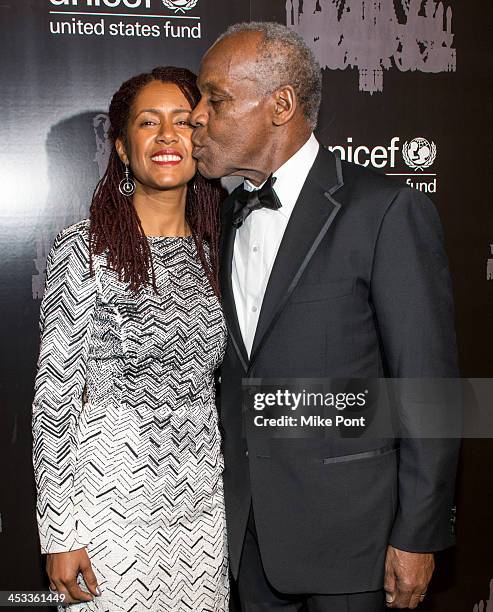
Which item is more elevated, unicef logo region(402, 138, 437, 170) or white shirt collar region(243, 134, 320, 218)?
unicef logo region(402, 138, 437, 170)

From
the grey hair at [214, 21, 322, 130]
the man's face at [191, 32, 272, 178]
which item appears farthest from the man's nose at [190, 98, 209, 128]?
the grey hair at [214, 21, 322, 130]

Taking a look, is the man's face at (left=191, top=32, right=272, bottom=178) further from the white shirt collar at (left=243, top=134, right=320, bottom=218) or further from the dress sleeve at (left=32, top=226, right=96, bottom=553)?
the dress sleeve at (left=32, top=226, right=96, bottom=553)

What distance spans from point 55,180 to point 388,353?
142 centimetres

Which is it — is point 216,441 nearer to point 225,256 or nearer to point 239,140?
point 225,256

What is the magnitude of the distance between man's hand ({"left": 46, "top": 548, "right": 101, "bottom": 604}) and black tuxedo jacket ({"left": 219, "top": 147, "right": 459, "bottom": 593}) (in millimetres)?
423

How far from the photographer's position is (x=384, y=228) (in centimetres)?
177

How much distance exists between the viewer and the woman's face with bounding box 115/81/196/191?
201 centimetres

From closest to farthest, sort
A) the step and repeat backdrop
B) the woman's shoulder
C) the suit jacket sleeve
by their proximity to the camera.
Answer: the suit jacket sleeve < the woman's shoulder < the step and repeat backdrop

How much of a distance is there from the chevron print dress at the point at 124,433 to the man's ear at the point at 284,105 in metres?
0.50

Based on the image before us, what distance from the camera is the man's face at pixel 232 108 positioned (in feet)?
6.34

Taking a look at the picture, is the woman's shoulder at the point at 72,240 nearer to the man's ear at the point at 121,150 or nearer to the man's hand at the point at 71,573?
the man's ear at the point at 121,150

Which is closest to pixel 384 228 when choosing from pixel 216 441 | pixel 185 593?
pixel 216 441

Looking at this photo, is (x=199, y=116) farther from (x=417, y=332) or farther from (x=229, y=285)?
(x=417, y=332)

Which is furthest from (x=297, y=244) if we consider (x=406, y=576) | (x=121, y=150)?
(x=406, y=576)
